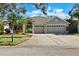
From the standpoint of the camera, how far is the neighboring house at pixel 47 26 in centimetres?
2022

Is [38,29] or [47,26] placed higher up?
[47,26]

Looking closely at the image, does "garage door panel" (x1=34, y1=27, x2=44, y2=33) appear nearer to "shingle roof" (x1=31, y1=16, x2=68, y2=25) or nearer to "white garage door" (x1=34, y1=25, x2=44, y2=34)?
"white garage door" (x1=34, y1=25, x2=44, y2=34)

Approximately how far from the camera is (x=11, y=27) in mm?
19891

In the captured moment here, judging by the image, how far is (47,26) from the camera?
20.5 metres

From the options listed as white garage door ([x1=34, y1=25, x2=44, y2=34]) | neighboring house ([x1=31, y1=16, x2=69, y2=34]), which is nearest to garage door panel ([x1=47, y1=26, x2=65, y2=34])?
neighboring house ([x1=31, y1=16, x2=69, y2=34])

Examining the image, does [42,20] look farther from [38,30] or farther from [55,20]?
[55,20]

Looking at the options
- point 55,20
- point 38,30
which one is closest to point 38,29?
point 38,30

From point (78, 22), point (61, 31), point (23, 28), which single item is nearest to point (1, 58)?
point (23, 28)

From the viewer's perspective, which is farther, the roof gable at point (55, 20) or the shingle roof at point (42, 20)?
the roof gable at point (55, 20)

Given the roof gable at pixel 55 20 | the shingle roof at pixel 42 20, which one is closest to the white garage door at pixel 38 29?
the shingle roof at pixel 42 20

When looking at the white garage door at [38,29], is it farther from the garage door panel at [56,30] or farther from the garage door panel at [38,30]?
the garage door panel at [56,30]

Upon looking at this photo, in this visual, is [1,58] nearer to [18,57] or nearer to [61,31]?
[18,57]

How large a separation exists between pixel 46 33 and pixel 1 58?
9107mm

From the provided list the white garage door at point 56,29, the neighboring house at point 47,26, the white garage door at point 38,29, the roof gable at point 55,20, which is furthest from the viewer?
the white garage door at point 56,29
